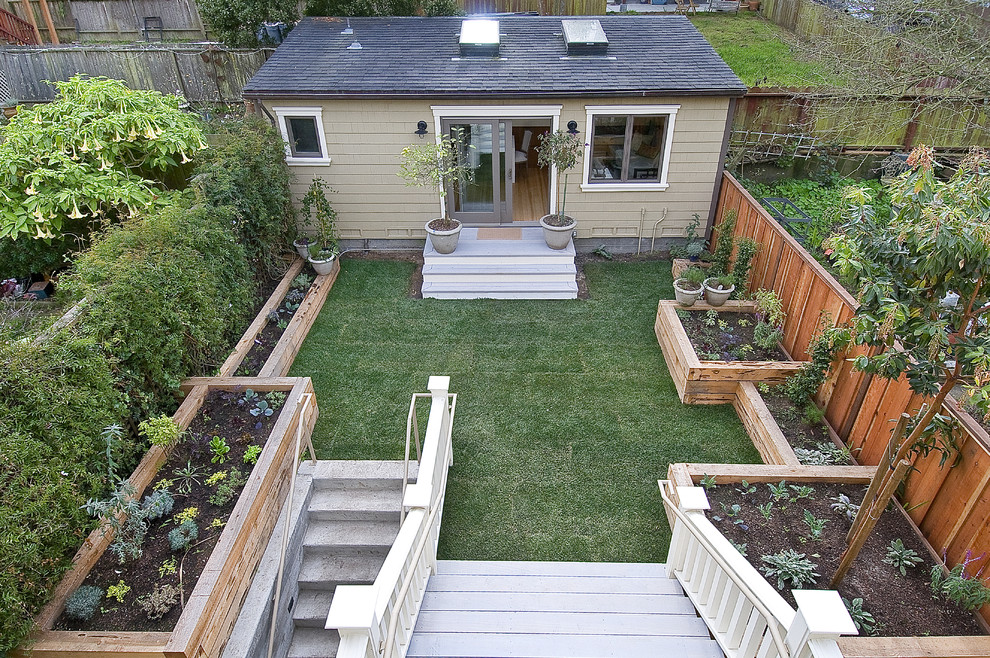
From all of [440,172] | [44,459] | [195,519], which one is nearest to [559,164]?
[440,172]

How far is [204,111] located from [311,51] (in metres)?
3.60

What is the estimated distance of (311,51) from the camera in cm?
920

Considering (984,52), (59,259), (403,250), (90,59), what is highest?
(984,52)

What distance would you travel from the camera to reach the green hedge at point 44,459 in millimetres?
3051

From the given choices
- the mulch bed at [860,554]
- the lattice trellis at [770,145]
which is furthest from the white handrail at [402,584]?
the lattice trellis at [770,145]

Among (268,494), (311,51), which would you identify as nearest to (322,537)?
(268,494)

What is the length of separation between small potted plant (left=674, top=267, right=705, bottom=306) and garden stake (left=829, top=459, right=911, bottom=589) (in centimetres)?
363

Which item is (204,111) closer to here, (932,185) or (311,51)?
(311,51)

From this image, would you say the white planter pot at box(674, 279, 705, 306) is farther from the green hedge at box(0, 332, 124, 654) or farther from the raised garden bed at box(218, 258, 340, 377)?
the green hedge at box(0, 332, 124, 654)

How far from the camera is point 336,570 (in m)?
4.69

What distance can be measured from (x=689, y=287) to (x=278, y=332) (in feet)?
17.5

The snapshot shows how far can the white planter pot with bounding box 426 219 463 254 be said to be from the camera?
27.5 ft

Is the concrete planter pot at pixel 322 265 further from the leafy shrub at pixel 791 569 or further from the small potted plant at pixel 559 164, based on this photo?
the leafy shrub at pixel 791 569

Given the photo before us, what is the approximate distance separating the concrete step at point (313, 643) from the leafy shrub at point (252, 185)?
14.5 feet
